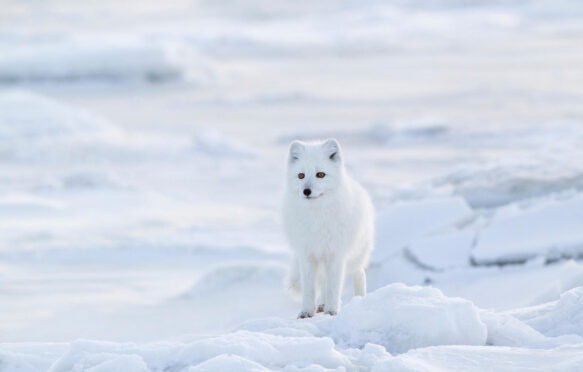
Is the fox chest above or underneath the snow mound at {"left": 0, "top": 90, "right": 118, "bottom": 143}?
underneath

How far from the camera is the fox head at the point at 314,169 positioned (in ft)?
12.0

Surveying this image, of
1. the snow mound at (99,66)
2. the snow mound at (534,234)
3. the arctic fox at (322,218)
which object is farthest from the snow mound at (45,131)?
the arctic fox at (322,218)

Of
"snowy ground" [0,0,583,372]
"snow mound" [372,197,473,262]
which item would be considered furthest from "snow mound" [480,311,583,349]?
"snow mound" [372,197,473,262]

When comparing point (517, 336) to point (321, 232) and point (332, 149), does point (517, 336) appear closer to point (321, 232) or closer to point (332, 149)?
point (321, 232)

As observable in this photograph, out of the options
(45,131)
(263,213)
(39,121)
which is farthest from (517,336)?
(39,121)

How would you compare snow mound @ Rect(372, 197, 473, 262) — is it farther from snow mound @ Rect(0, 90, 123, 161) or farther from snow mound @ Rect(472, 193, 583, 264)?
snow mound @ Rect(0, 90, 123, 161)

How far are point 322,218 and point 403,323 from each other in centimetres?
85

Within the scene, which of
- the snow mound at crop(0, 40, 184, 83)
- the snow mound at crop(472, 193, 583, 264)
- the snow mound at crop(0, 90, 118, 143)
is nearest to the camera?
the snow mound at crop(472, 193, 583, 264)

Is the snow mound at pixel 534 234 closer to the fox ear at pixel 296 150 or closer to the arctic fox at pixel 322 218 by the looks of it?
the arctic fox at pixel 322 218

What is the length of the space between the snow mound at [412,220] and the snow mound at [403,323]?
10.2 ft

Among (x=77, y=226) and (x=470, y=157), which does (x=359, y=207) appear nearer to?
(x=77, y=226)

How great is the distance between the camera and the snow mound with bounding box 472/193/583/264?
5.59 metres

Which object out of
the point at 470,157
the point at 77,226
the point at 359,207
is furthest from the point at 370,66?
the point at 359,207

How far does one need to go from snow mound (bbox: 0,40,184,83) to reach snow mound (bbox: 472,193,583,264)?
60.6 ft
